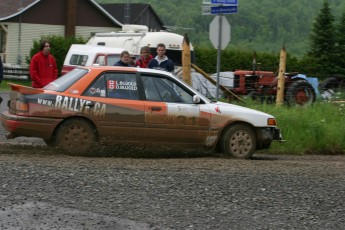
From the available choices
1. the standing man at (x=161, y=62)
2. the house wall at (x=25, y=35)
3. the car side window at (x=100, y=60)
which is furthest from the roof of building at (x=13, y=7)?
the standing man at (x=161, y=62)

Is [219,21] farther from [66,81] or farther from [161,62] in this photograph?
[66,81]

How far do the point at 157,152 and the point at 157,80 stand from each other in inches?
55.3

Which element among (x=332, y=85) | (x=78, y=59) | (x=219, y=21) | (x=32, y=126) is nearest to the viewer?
(x=32, y=126)

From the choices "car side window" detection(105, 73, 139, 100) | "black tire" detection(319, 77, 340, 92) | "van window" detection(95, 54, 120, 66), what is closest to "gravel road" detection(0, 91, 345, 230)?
"car side window" detection(105, 73, 139, 100)

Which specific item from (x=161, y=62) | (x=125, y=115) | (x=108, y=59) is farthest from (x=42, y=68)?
(x=108, y=59)

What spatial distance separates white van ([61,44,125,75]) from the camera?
2369 centimetres

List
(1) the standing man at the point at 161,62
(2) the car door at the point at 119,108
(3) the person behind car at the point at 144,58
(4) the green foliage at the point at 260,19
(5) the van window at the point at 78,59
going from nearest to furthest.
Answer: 1. (2) the car door at the point at 119,108
2. (1) the standing man at the point at 161,62
3. (3) the person behind car at the point at 144,58
4. (5) the van window at the point at 78,59
5. (4) the green foliage at the point at 260,19

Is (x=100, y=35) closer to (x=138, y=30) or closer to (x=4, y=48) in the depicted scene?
(x=138, y=30)

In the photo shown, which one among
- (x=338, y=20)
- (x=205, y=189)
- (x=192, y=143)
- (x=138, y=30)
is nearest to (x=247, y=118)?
(x=192, y=143)

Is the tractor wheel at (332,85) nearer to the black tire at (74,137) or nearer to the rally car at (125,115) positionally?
the rally car at (125,115)

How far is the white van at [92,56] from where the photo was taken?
23689 millimetres

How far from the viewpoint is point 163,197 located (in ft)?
23.4

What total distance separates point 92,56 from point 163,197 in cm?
1817

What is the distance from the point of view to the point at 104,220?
624 centimetres
